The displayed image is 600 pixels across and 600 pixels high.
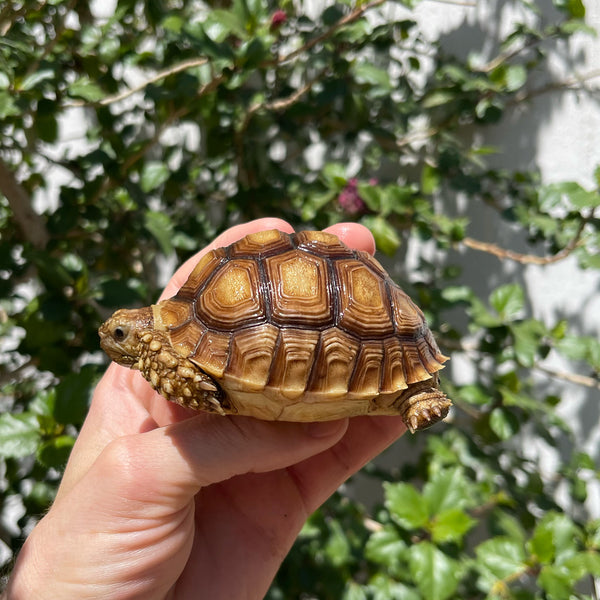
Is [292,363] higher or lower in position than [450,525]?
higher

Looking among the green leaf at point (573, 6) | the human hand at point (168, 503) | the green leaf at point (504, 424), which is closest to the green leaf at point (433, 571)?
the human hand at point (168, 503)

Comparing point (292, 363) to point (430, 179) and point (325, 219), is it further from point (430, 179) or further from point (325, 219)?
point (430, 179)

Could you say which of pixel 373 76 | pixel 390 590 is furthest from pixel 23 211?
pixel 390 590

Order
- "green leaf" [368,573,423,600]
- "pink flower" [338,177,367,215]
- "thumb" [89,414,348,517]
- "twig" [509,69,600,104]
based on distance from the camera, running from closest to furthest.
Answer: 1. "thumb" [89,414,348,517]
2. "green leaf" [368,573,423,600]
3. "pink flower" [338,177,367,215]
4. "twig" [509,69,600,104]

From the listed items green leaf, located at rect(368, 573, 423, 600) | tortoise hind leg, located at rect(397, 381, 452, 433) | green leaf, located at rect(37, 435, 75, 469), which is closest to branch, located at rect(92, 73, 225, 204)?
green leaf, located at rect(37, 435, 75, 469)

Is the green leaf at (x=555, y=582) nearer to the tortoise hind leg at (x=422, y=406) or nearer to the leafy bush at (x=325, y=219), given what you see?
the leafy bush at (x=325, y=219)

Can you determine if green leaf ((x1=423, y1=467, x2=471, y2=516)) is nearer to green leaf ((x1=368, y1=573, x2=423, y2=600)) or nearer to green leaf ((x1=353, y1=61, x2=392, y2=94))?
green leaf ((x1=368, y1=573, x2=423, y2=600))
